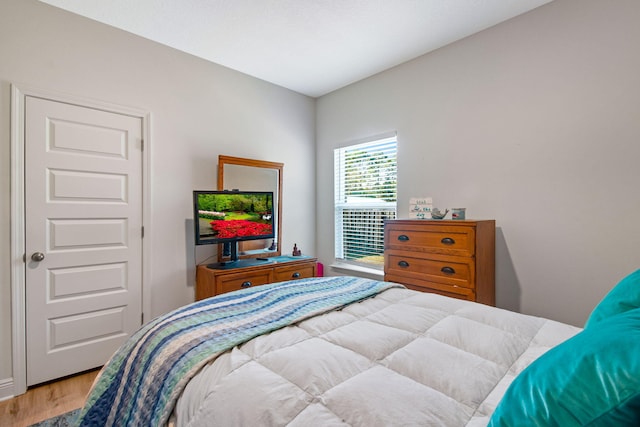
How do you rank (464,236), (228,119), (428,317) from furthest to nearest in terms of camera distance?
(228,119) → (464,236) → (428,317)

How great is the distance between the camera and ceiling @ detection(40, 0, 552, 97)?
7.54ft

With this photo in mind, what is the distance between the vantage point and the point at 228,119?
329 centimetres

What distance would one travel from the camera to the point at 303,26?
8.39ft

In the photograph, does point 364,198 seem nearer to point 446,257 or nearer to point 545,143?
point 446,257

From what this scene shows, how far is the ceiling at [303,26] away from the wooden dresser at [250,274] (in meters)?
2.04

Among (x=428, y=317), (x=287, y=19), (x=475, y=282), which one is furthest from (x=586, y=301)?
(x=287, y=19)

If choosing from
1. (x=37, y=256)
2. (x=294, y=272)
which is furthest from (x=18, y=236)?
(x=294, y=272)

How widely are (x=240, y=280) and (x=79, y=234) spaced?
130 centimetres

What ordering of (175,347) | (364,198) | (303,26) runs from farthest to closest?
(364,198) → (303,26) → (175,347)

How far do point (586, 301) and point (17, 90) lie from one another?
4217 millimetres

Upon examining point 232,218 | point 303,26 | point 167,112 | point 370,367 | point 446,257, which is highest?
point 303,26

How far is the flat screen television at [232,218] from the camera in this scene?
284cm

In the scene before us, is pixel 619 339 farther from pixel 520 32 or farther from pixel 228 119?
pixel 228 119

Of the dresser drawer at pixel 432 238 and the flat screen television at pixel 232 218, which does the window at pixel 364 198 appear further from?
the flat screen television at pixel 232 218
